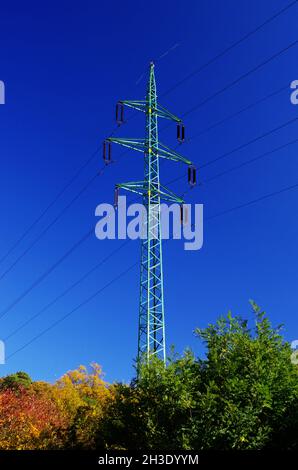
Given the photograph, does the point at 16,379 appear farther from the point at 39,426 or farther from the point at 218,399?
the point at 218,399

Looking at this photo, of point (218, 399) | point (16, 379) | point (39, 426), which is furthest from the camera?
point (16, 379)

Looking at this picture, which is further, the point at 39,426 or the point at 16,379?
the point at 16,379

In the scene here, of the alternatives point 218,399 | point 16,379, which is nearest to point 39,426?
point 218,399

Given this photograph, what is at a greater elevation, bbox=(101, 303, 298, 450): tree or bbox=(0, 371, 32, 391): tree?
bbox=(0, 371, 32, 391): tree

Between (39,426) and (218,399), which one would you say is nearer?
(218,399)

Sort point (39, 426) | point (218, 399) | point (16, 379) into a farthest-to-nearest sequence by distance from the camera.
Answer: point (16, 379) < point (39, 426) < point (218, 399)

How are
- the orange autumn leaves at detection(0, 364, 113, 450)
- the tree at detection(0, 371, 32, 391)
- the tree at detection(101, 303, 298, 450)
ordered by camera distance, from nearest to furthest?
the tree at detection(101, 303, 298, 450), the orange autumn leaves at detection(0, 364, 113, 450), the tree at detection(0, 371, 32, 391)

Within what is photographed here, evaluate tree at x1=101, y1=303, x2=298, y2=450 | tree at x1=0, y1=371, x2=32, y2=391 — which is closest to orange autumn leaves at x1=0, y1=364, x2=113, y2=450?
tree at x1=101, y1=303, x2=298, y2=450

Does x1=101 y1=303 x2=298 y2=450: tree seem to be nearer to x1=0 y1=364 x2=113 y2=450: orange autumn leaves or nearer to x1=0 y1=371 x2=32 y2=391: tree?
x1=0 y1=364 x2=113 y2=450: orange autumn leaves

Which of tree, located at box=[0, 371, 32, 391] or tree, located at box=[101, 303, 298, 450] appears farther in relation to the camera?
tree, located at box=[0, 371, 32, 391]

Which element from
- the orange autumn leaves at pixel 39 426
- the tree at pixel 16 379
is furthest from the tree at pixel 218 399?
the tree at pixel 16 379

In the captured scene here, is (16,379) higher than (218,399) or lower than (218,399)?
higher

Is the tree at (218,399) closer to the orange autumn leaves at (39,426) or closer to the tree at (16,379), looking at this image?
the orange autumn leaves at (39,426)
